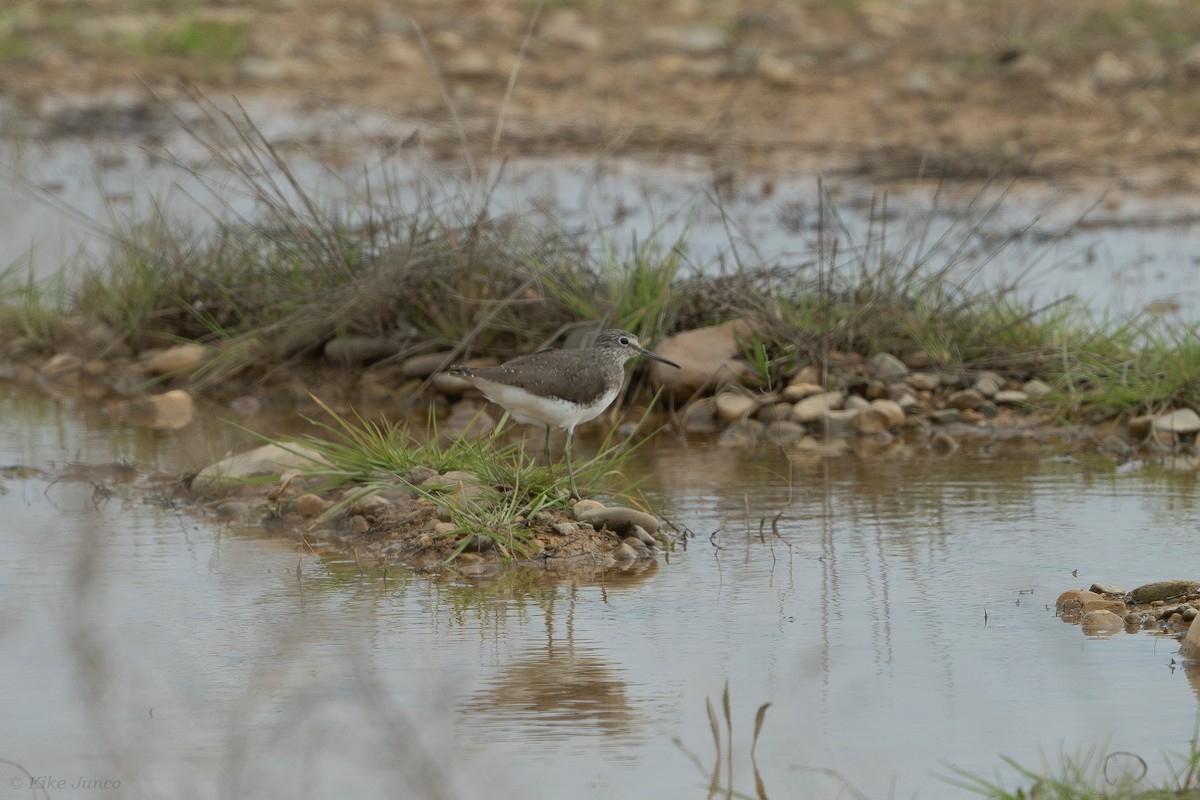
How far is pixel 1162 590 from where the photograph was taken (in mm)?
6469

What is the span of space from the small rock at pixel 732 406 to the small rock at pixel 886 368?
691 mm

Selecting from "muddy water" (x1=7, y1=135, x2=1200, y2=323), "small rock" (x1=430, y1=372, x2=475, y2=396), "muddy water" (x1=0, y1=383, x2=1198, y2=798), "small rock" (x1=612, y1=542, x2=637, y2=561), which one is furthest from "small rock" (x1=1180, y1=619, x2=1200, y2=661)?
"small rock" (x1=430, y1=372, x2=475, y2=396)

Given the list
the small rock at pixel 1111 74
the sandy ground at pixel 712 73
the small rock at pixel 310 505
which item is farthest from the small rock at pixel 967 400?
the small rock at pixel 1111 74

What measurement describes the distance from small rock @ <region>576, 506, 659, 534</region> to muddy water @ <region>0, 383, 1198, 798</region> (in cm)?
19

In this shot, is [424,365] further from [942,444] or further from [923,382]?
[942,444]

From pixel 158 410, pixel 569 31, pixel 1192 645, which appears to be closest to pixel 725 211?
pixel 158 410

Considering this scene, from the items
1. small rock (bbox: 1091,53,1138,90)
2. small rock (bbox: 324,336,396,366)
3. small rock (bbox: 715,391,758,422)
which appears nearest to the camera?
small rock (bbox: 715,391,758,422)

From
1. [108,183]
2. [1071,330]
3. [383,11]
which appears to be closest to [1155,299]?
[1071,330]

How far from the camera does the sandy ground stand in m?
17.0

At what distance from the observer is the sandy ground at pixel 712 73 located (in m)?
17.0

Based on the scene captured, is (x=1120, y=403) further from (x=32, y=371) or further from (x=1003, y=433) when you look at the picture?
(x=32, y=371)

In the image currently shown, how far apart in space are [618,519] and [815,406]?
2.48 metres

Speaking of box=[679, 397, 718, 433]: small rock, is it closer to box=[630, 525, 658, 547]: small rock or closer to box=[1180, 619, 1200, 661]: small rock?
box=[630, 525, 658, 547]: small rock

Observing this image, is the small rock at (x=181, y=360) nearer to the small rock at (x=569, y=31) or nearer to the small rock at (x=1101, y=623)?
the small rock at (x=1101, y=623)
